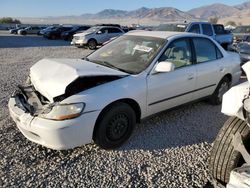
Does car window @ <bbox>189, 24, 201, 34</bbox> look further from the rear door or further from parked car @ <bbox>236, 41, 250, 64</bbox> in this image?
parked car @ <bbox>236, 41, 250, 64</bbox>

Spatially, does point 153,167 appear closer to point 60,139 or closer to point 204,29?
point 60,139

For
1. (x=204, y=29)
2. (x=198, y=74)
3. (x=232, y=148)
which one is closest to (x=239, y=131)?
(x=232, y=148)

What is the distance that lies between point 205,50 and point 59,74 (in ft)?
9.07

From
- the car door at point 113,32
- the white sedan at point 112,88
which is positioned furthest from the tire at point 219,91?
the car door at point 113,32

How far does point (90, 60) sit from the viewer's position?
465 centimetres

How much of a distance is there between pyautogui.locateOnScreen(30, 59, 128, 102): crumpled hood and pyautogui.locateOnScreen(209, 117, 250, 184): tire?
158 centimetres

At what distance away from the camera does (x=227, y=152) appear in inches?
110

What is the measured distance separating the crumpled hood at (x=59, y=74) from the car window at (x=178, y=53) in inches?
36.0

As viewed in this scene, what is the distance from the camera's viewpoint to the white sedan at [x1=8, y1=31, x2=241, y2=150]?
335cm

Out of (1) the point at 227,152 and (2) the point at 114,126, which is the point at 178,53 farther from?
(1) the point at 227,152

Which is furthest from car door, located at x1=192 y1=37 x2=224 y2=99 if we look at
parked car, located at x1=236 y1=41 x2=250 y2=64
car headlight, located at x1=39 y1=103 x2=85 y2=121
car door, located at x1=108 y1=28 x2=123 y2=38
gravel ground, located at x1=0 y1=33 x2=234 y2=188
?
car door, located at x1=108 y1=28 x2=123 y2=38

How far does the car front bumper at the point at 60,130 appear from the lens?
3.26 meters

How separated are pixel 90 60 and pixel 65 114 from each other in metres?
1.58

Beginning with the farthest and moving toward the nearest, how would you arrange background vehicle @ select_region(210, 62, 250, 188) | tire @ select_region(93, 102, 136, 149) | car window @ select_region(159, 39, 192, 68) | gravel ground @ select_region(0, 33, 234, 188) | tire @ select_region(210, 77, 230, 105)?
tire @ select_region(210, 77, 230, 105) < car window @ select_region(159, 39, 192, 68) < tire @ select_region(93, 102, 136, 149) < gravel ground @ select_region(0, 33, 234, 188) < background vehicle @ select_region(210, 62, 250, 188)
